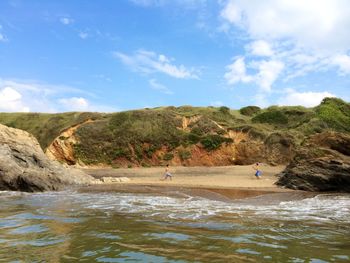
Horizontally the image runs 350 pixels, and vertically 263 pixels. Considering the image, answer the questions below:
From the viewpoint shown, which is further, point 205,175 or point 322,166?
point 205,175

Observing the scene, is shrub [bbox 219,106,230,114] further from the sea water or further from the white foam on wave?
the sea water

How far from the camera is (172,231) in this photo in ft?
30.9

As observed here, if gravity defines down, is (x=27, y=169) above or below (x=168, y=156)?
below

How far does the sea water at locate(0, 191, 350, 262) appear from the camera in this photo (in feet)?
23.1

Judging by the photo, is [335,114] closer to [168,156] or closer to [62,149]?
[168,156]

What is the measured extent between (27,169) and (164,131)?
66.0ft

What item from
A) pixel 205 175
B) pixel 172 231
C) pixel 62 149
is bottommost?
pixel 172 231

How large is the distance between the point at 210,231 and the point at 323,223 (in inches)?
154

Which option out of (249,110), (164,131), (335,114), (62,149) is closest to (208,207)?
(164,131)

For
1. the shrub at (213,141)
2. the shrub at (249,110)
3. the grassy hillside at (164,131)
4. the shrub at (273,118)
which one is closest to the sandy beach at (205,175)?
the shrub at (213,141)

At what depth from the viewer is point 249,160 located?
3772 cm

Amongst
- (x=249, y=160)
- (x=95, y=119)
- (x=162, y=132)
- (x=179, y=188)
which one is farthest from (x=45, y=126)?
(x=179, y=188)

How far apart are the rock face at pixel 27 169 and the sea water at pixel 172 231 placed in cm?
517

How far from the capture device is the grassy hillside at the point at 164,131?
39.8 metres
